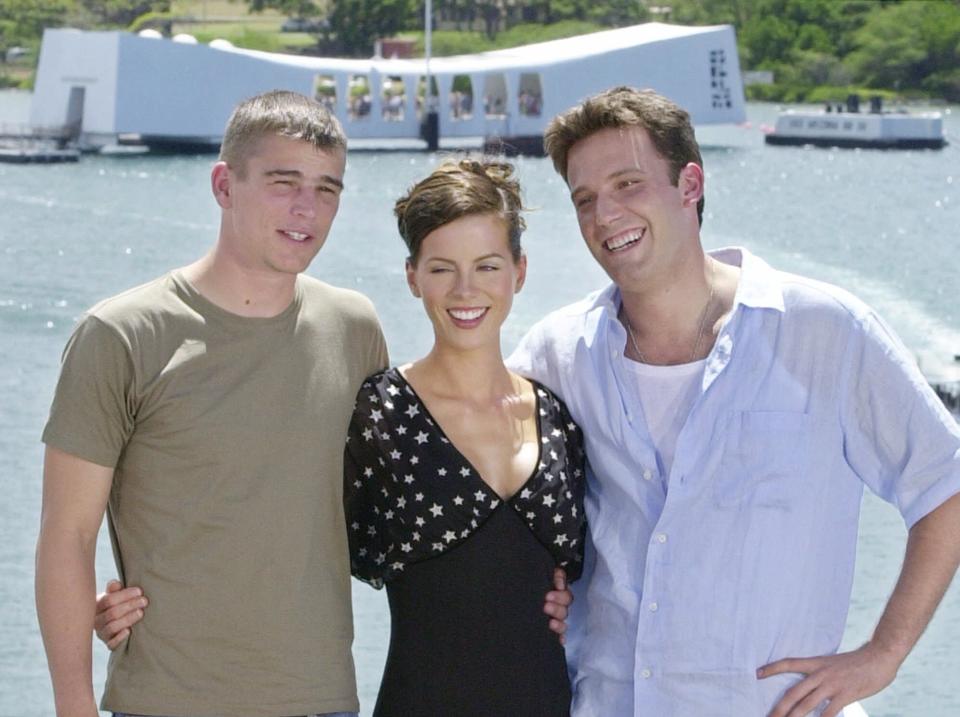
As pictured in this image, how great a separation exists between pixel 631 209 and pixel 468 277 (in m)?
0.23

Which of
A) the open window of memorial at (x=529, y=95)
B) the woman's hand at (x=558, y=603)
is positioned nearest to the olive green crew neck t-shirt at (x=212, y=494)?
the woman's hand at (x=558, y=603)

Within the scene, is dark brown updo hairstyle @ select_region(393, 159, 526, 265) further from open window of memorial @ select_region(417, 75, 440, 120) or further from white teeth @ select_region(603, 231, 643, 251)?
open window of memorial @ select_region(417, 75, 440, 120)

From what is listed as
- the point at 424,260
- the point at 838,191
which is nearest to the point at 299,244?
the point at 424,260

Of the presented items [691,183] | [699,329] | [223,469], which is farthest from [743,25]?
[223,469]

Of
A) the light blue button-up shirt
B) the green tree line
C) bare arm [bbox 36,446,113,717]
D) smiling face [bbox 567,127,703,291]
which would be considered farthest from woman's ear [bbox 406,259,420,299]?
the green tree line

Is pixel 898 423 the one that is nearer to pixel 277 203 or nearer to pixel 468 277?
pixel 468 277

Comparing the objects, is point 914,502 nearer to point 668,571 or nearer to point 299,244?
point 668,571

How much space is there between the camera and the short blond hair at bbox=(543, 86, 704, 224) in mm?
2236

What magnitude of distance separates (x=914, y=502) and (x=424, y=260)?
68 centimetres

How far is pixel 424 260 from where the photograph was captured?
2.21 m

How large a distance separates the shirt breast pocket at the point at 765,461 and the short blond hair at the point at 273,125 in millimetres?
620

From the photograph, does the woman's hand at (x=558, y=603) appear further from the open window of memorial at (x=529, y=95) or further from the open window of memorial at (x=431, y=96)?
the open window of memorial at (x=529, y=95)

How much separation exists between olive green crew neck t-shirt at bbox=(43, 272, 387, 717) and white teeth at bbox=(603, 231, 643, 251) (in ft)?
1.38

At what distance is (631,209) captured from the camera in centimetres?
222
